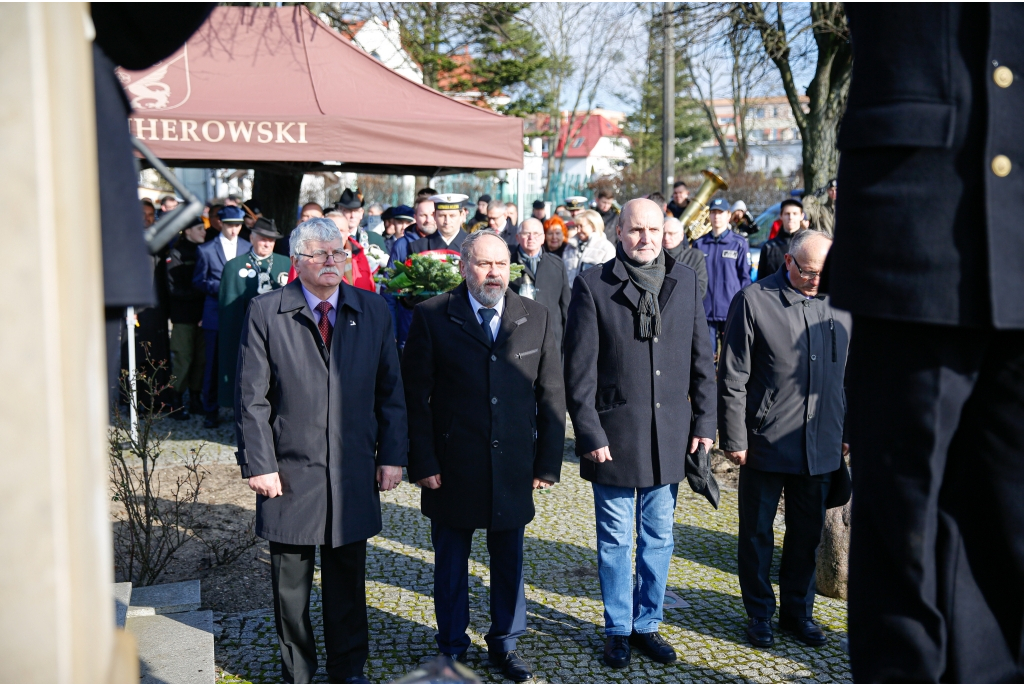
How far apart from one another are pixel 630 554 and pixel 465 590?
2.62ft

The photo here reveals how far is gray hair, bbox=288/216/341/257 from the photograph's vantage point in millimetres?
3945

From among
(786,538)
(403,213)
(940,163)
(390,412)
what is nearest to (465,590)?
(390,412)

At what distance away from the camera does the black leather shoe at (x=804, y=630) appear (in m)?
4.32

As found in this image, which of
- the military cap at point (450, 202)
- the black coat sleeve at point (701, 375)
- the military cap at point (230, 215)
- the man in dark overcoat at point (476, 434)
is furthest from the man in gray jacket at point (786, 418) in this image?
the military cap at point (230, 215)

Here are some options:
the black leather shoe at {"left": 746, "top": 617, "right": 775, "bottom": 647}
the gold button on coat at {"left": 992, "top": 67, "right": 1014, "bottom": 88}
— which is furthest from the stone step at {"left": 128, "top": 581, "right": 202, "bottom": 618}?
the gold button on coat at {"left": 992, "top": 67, "right": 1014, "bottom": 88}

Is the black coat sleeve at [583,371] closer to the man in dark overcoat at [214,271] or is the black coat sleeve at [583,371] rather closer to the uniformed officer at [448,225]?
the uniformed officer at [448,225]

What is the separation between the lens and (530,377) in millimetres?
4137

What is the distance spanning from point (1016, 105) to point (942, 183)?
200 millimetres

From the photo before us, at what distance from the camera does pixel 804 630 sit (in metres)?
4.36

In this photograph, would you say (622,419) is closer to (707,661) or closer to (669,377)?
(669,377)

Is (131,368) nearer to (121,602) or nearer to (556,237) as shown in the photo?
(121,602)

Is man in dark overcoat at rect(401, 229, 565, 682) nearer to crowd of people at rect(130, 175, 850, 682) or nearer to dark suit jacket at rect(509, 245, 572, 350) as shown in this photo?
crowd of people at rect(130, 175, 850, 682)

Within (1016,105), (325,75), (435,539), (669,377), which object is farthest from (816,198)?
(1016,105)

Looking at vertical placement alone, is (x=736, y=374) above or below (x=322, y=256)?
below
